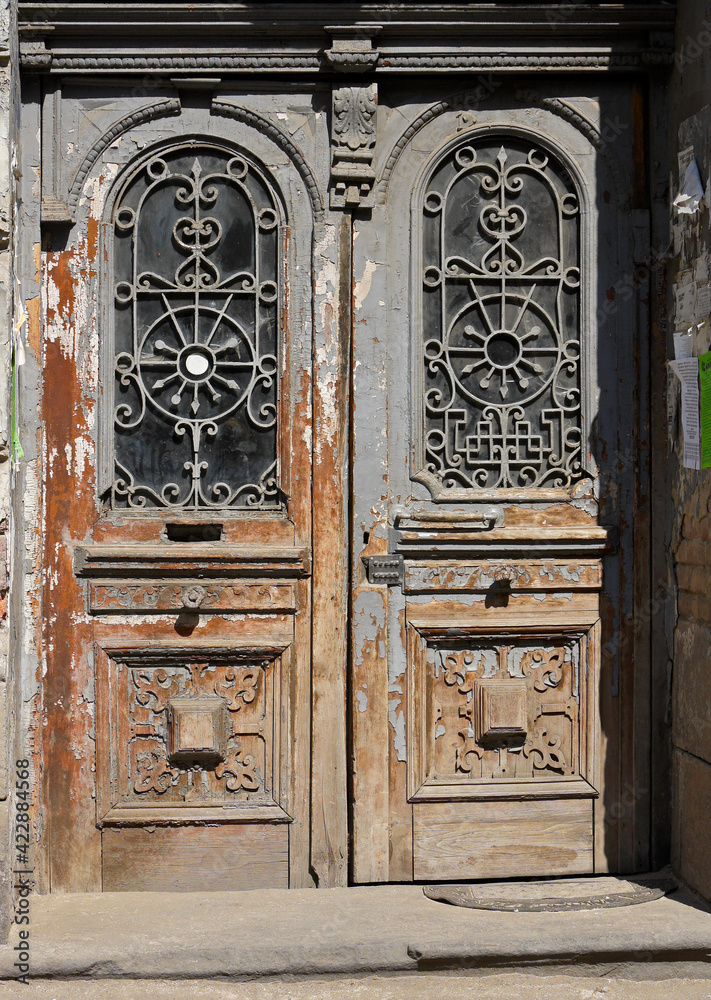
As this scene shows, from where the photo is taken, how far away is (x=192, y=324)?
335 centimetres

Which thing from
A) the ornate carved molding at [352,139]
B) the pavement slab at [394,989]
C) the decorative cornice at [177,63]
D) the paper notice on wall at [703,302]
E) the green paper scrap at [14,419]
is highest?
the decorative cornice at [177,63]

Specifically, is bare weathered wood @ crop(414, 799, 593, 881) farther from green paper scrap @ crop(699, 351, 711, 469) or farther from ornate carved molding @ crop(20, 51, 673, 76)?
ornate carved molding @ crop(20, 51, 673, 76)

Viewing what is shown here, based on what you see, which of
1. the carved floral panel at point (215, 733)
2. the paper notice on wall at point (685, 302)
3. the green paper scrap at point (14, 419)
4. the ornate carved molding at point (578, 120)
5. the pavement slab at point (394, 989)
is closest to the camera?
the pavement slab at point (394, 989)

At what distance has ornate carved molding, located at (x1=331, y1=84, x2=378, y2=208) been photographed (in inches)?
131

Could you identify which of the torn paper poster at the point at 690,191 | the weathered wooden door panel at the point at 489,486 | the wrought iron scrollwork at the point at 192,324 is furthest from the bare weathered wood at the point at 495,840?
the torn paper poster at the point at 690,191

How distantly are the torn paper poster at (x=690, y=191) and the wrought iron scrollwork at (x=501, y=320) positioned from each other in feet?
1.28

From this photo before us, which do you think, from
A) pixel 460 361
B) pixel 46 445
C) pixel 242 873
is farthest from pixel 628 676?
pixel 46 445

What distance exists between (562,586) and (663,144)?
5.75 ft

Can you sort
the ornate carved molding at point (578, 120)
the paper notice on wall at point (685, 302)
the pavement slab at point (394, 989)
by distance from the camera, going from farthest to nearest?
the ornate carved molding at point (578, 120) < the paper notice on wall at point (685, 302) < the pavement slab at point (394, 989)

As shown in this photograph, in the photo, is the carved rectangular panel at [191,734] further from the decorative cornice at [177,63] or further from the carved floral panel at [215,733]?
the decorative cornice at [177,63]

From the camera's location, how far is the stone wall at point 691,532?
3.12 meters

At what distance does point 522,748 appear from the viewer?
341cm

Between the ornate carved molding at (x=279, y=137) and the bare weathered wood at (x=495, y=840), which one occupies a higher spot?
the ornate carved molding at (x=279, y=137)

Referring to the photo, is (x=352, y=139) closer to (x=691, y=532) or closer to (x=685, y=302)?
(x=685, y=302)
